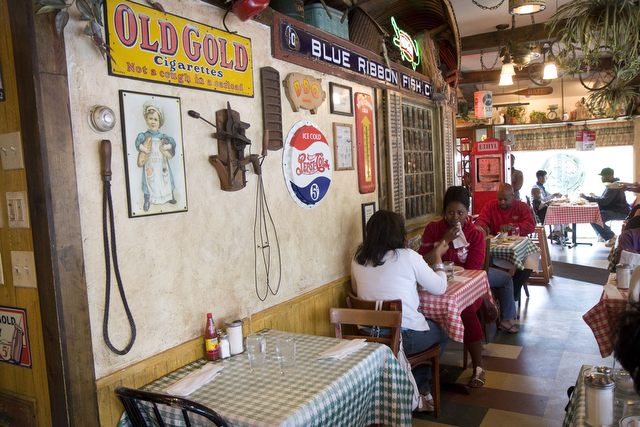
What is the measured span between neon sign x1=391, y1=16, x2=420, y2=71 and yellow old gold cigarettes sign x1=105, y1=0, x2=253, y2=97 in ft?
8.68

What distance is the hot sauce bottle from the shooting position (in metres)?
2.51

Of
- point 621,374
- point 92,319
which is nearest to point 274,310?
point 92,319

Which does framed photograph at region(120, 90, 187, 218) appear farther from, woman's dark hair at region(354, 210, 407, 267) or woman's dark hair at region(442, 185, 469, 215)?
woman's dark hair at region(442, 185, 469, 215)

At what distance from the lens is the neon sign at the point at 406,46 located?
16.8ft

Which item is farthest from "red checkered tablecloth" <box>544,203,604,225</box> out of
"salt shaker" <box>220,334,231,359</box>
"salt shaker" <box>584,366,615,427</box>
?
"salt shaker" <box>584,366,615,427</box>

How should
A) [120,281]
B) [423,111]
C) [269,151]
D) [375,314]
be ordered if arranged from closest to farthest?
[120,281] < [375,314] < [269,151] < [423,111]

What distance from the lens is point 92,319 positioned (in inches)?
81.0

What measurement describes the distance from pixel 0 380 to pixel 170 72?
5.49 ft

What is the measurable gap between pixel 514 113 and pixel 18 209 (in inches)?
526

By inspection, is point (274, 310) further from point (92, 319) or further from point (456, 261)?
point (456, 261)

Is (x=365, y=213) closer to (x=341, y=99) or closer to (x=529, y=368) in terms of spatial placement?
(x=341, y=99)

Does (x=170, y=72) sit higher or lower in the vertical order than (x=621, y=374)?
higher

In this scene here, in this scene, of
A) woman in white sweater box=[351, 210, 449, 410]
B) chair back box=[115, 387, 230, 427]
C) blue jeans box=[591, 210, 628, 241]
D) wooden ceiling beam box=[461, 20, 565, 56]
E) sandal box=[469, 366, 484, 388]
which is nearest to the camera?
chair back box=[115, 387, 230, 427]

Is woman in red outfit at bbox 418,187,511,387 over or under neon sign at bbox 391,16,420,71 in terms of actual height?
under
